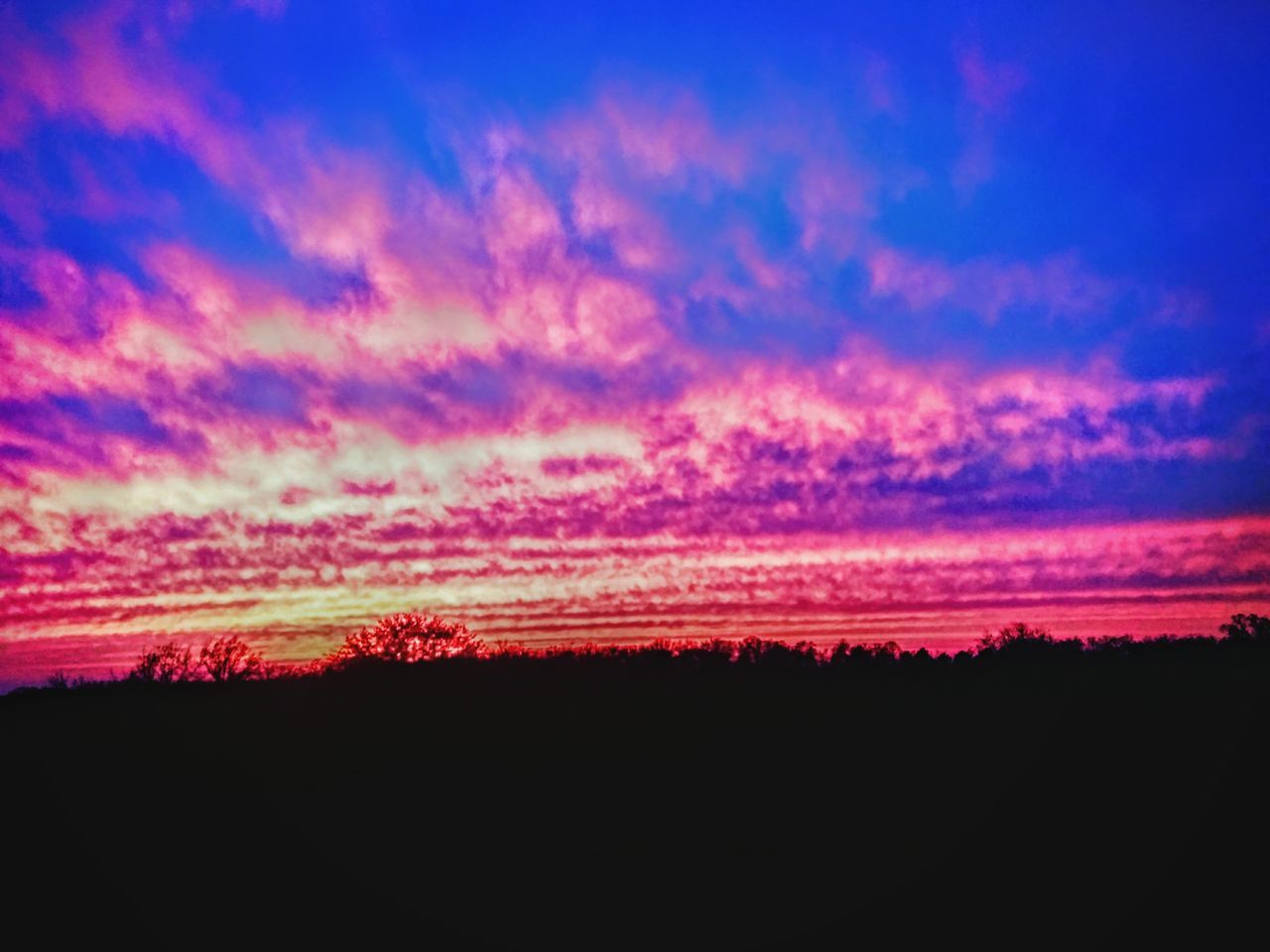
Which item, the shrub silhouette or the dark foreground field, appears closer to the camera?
the dark foreground field

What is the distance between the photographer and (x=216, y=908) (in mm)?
18359

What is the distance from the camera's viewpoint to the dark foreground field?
1767 centimetres

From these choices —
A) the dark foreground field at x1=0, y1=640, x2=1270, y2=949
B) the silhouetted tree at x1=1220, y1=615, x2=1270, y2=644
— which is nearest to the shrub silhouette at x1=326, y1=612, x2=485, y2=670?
the dark foreground field at x1=0, y1=640, x2=1270, y2=949

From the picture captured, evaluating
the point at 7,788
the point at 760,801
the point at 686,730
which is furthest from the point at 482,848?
the point at 7,788

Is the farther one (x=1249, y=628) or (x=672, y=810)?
(x=1249, y=628)

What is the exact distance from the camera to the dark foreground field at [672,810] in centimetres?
1767

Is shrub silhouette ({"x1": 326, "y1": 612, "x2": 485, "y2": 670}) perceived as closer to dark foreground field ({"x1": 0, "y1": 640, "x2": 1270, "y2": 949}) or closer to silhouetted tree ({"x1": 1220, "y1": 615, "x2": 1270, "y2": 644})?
dark foreground field ({"x1": 0, "y1": 640, "x2": 1270, "y2": 949})

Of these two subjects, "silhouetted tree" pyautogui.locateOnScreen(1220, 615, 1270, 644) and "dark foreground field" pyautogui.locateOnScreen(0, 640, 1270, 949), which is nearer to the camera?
"dark foreground field" pyautogui.locateOnScreen(0, 640, 1270, 949)

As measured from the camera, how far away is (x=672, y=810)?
2314 centimetres

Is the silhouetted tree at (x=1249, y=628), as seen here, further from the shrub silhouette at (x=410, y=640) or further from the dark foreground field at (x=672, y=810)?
the shrub silhouette at (x=410, y=640)

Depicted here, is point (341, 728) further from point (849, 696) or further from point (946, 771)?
point (946, 771)

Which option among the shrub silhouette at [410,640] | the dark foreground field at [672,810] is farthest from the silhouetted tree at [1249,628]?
the shrub silhouette at [410,640]

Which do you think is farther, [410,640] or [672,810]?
[410,640]

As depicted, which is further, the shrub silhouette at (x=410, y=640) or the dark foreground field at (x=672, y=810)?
the shrub silhouette at (x=410, y=640)
